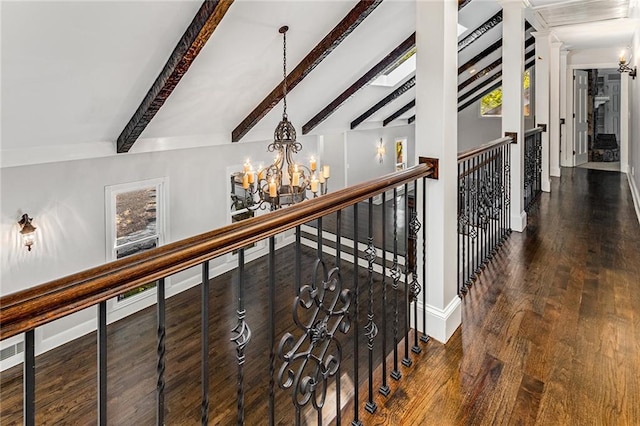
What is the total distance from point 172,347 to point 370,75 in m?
4.84

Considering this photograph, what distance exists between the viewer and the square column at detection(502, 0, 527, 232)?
4.45 m

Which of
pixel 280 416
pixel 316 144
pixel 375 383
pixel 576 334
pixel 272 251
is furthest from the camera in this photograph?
pixel 316 144

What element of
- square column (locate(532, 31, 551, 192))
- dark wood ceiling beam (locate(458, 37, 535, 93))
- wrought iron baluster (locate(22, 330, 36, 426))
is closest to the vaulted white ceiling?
square column (locate(532, 31, 551, 192))

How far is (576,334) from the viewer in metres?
2.40

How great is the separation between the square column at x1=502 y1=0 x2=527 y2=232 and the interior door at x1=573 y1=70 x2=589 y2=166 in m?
5.81

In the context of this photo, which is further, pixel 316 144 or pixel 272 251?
pixel 316 144

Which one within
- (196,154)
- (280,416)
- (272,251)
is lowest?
(280,416)

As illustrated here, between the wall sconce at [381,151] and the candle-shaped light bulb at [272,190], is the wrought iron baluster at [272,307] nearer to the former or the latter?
the candle-shaped light bulb at [272,190]

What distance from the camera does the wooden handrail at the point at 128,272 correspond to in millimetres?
715

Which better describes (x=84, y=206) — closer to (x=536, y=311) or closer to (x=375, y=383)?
(x=375, y=383)

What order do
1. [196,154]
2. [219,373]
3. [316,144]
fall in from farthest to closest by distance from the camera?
[316,144]
[196,154]
[219,373]

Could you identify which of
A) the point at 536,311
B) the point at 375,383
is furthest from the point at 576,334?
the point at 375,383

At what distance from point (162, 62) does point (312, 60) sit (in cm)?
194

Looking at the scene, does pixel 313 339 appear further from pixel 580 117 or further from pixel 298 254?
pixel 580 117
